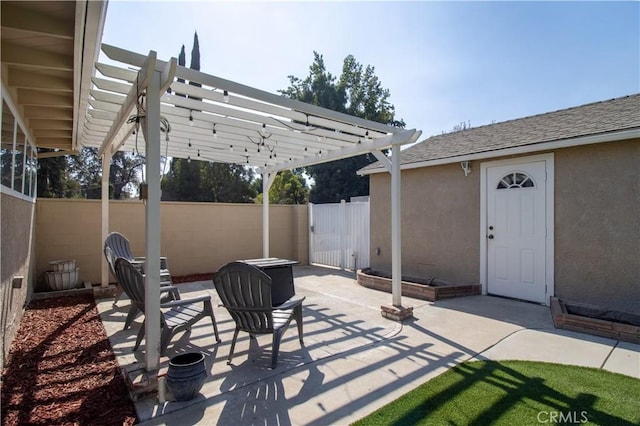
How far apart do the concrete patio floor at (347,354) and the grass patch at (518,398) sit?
17 cm

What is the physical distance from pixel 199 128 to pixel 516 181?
561 centimetres

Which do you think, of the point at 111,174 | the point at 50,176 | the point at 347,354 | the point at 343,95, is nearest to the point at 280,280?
the point at 347,354

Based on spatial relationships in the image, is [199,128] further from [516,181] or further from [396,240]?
[516,181]

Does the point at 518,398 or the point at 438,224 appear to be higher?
the point at 438,224

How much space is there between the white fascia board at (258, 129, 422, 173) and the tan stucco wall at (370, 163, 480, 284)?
1947 mm

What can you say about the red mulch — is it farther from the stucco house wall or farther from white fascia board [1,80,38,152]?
the stucco house wall

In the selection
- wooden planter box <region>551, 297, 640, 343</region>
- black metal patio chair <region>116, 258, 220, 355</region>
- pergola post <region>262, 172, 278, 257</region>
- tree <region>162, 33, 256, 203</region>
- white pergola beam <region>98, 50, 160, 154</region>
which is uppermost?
tree <region>162, 33, 256, 203</region>

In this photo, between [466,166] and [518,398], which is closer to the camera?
[518,398]

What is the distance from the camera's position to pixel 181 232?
825cm

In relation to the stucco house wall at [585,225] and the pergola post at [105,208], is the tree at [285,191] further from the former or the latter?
the stucco house wall at [585,225]

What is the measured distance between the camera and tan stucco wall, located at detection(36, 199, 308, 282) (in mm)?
6688

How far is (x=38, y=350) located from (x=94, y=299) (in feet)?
7.90

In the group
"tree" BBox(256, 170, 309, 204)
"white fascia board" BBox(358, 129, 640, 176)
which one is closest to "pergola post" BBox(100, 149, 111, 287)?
"white fascia board" BBox(358, 129, 640, 176)

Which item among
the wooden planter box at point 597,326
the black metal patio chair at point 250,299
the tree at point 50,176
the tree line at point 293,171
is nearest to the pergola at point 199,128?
the black metal patio chair at point 250,299
